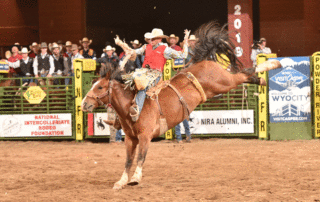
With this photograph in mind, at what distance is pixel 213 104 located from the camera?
11.3 metres

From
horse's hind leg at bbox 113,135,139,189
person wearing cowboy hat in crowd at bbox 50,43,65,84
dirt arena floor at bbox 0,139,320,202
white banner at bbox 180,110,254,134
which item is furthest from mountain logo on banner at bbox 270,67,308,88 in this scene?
person wearing cowboy hat in crowd at bbox 50,43,65,84

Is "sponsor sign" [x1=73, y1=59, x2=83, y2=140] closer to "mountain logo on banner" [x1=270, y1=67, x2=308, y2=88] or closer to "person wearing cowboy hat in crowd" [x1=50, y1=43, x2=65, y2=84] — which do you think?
"person wearing cowboy hat in crowd" [x1=50, y1=43, x2=65, y2=84]

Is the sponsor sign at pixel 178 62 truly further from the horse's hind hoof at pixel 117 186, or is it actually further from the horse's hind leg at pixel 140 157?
the horse's hind hoof at pixel 117 186

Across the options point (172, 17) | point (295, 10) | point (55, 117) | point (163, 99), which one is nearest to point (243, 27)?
point (295, 10)

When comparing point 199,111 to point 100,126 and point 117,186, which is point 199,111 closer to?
point 100,126

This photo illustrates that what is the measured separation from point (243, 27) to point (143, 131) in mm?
8655

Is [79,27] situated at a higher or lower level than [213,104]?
higher

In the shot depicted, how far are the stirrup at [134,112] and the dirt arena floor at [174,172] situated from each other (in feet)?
3.02

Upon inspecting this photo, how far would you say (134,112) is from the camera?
633cm

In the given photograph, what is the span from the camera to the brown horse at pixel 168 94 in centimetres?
643

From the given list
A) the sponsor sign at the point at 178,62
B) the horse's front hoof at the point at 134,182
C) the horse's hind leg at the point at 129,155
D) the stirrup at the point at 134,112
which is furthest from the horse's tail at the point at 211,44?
the sponsor sign at the point at 178,62

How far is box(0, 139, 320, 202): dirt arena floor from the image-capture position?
18.9 ft

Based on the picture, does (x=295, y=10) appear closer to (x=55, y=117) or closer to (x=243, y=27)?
A: (x=243, y=27)

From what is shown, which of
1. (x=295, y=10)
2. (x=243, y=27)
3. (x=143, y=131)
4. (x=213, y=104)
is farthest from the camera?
(x=295, y=10)
